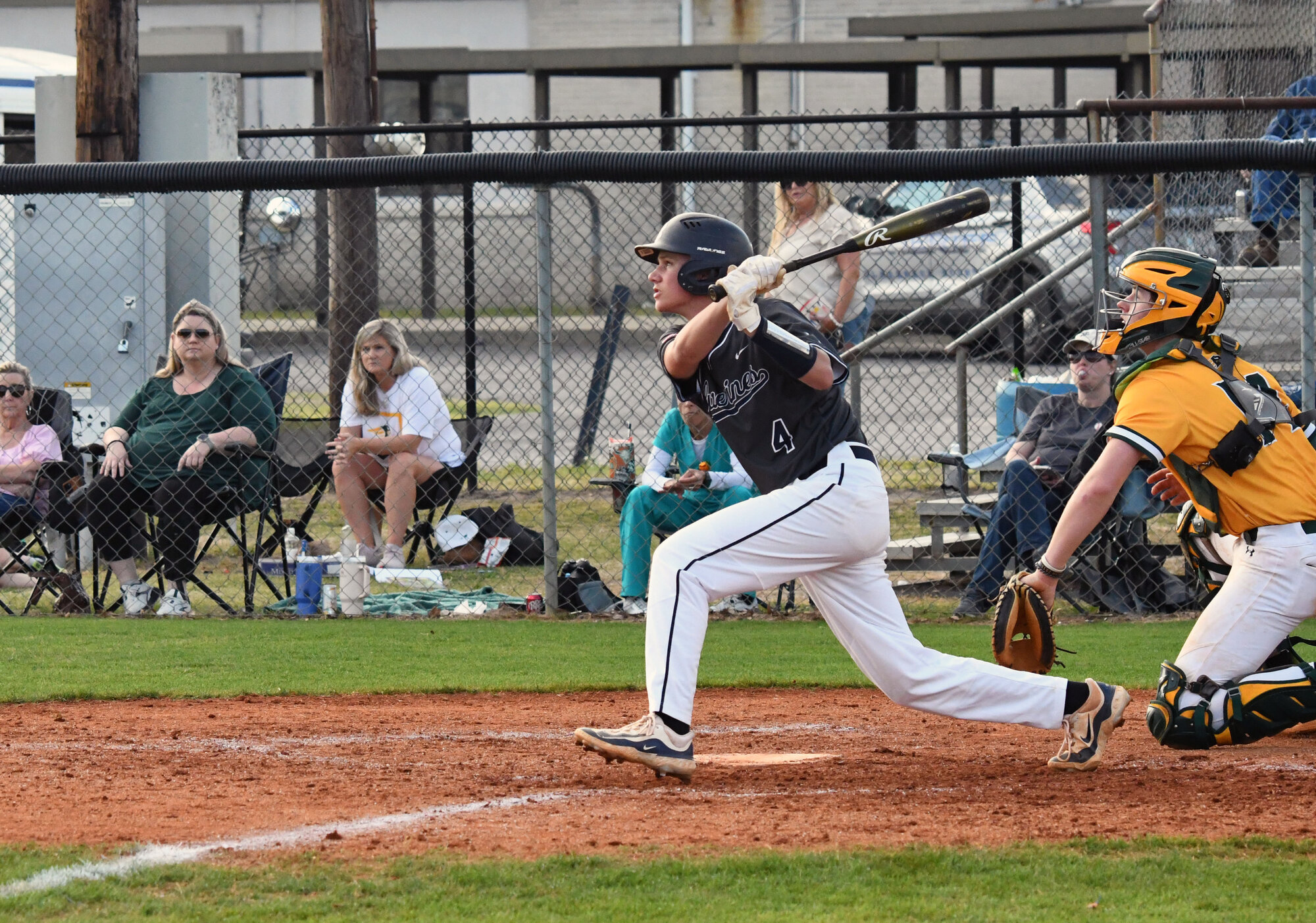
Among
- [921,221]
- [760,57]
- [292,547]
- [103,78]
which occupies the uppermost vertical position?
[760,57]

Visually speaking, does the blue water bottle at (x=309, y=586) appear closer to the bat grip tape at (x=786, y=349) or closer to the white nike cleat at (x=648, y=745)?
the white nike cleat at (x=648, y=745)

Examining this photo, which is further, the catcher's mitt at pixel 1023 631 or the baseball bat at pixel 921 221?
the baseball bat at pixel 921 221

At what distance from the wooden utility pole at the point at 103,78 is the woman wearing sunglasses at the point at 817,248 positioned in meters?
3.96

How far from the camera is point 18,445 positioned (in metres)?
8.31

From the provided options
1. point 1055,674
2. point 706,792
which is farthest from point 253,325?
point 706,792

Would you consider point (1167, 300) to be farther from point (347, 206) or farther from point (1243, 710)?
point (347, 206)

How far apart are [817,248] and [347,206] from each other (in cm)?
410

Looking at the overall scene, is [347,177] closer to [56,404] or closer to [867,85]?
[56,404]

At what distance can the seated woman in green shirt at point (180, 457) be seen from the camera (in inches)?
309

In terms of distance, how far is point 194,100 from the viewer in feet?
31.1

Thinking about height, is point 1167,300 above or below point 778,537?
above

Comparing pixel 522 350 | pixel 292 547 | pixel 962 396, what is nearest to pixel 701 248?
pixel 292 547

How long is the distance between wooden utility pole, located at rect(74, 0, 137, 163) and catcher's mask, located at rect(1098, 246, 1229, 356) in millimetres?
6499

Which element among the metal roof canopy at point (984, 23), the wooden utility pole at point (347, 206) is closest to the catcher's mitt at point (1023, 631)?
the wooden utility pole at point (347, 206)
